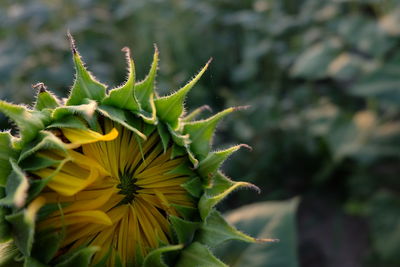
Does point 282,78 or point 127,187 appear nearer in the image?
point 127,187

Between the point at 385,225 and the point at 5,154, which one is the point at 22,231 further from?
the point at 385,225

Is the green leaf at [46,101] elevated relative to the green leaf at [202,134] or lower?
elevated

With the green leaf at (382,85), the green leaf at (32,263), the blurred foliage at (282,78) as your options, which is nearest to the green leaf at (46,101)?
the green leaf at (32,263)

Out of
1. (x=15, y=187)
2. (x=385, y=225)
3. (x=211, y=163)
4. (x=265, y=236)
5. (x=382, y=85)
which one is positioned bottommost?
(x=385, y=225)

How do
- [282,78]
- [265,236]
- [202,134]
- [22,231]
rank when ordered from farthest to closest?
[282,78], [265,236], [202,134], [22,231]

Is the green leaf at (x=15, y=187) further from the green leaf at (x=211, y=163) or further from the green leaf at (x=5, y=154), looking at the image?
the green leaf at (x=211, y=163)

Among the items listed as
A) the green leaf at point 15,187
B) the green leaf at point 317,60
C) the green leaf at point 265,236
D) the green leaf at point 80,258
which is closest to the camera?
the green leaf at point 15,187

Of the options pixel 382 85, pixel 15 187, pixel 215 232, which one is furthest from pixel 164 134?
pixel 382 85

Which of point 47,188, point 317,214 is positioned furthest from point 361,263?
point 47,188
